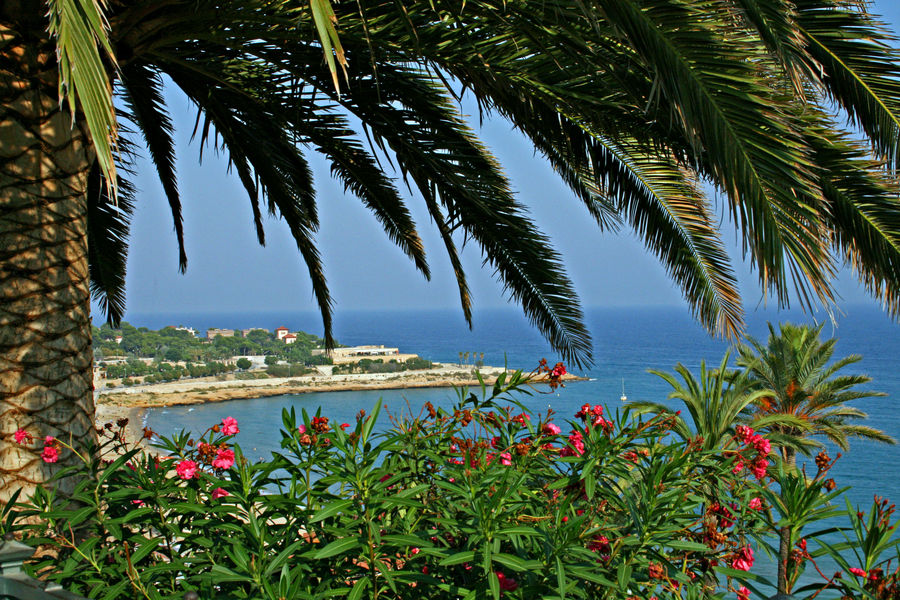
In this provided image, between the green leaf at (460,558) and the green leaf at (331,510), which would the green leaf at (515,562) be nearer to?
the green leaf at (460,558)

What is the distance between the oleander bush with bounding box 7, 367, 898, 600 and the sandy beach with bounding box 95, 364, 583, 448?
4706cm

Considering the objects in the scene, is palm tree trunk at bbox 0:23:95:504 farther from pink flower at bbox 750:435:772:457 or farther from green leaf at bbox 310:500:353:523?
A: pink flower at bbox 750:435:772:457

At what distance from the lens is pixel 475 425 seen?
217cm

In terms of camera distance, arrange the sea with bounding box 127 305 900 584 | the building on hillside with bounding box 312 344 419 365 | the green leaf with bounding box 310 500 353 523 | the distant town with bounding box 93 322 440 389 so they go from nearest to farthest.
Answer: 1. the green leaf with bounding box 310 500 353 523
2. the sea with bounding box 127 305 900 584
3. the distant town with bounding box 93 322 440 389
4. the building on hillside with bounding box 312 344 419 365

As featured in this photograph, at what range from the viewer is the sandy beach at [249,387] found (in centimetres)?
5125

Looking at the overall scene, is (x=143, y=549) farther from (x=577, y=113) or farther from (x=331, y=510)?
(x=577, y=113)

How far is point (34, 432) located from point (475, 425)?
184 cm

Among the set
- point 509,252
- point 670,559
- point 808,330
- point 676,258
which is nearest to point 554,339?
point 509,252

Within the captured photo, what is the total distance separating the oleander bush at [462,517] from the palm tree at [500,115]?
2.57ft

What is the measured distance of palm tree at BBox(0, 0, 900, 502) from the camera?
225 cm

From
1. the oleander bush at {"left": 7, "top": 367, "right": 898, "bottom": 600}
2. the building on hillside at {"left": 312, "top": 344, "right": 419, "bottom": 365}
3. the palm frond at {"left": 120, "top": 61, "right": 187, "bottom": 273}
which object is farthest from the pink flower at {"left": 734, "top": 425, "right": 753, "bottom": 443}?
the building on hillside at {"left": 312, "top": 344, "right": 419, "bottom": 365}

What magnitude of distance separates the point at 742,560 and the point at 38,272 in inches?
109

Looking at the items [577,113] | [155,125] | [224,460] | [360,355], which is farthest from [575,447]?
[360,355]

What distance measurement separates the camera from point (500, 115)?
12.0 feet
